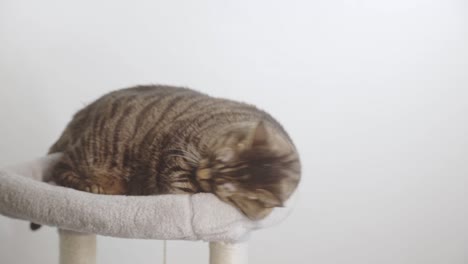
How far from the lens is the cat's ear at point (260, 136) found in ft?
2.76

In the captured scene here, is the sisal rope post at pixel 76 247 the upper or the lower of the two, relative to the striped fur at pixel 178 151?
lower

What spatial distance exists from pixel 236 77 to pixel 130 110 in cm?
60

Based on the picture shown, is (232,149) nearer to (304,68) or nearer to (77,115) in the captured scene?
(77,115)

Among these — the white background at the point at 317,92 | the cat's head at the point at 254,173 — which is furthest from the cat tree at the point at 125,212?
the white background at the point at 317,92

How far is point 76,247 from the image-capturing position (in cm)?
100

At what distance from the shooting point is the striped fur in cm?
83

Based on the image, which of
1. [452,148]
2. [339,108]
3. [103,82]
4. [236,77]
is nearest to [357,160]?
[339,108]

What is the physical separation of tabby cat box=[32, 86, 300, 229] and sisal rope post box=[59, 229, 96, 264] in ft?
0.34

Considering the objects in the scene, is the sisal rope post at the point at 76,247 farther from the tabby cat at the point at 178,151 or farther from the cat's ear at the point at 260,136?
the cat's ear at the point at 260,136

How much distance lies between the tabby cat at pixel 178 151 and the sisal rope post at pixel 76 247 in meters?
0.10

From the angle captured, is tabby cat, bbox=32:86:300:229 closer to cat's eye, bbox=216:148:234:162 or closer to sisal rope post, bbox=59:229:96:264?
cat's eye, bbox=216:148:234:162

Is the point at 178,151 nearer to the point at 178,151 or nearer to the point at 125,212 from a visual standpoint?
Result: the point at 178,151

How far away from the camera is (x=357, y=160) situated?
5.28 ft

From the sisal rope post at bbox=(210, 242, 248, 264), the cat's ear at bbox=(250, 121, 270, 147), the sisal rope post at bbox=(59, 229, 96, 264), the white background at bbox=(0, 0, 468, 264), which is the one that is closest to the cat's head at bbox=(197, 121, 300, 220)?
the cat's ear at bbox=(250, 121, 270, 147)
